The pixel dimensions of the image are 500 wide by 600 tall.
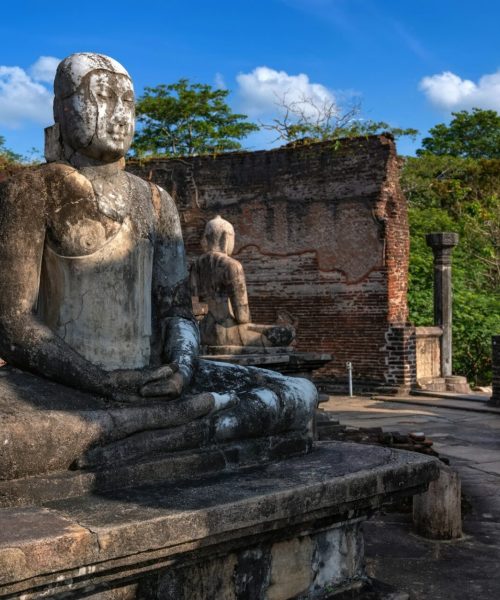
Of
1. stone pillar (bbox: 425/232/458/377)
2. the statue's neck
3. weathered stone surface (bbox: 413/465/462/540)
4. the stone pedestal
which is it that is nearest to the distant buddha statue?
the stone pedestal

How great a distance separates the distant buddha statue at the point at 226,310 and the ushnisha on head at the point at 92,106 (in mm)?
5092

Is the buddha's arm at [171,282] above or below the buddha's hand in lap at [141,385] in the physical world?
above

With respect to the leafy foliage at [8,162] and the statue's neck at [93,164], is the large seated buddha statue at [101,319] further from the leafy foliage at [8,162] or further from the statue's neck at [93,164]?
the leafy foliage at [8,162]

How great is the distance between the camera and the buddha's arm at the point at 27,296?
2643 mm

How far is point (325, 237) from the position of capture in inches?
504

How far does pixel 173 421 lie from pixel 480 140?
2942 centimetres

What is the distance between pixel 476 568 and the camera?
375 cm

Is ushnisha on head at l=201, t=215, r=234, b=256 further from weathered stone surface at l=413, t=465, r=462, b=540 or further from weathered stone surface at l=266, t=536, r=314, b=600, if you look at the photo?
weathered stone surface at l=266, t=536, r=314, b=600

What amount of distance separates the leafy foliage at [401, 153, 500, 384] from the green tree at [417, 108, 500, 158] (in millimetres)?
5790

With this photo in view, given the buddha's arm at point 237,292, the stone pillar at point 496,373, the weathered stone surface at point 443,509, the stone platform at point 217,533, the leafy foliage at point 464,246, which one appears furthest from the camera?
the leafy foliage at point 464,246

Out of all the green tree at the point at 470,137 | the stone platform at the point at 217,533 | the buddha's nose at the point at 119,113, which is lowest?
the stone platform at the point at 217,533

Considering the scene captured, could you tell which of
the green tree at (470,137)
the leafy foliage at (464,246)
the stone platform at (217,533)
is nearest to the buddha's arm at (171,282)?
the stone platform at (217,533)

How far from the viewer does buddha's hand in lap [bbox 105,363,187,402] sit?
2656mm

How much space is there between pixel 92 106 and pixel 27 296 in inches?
30.0
